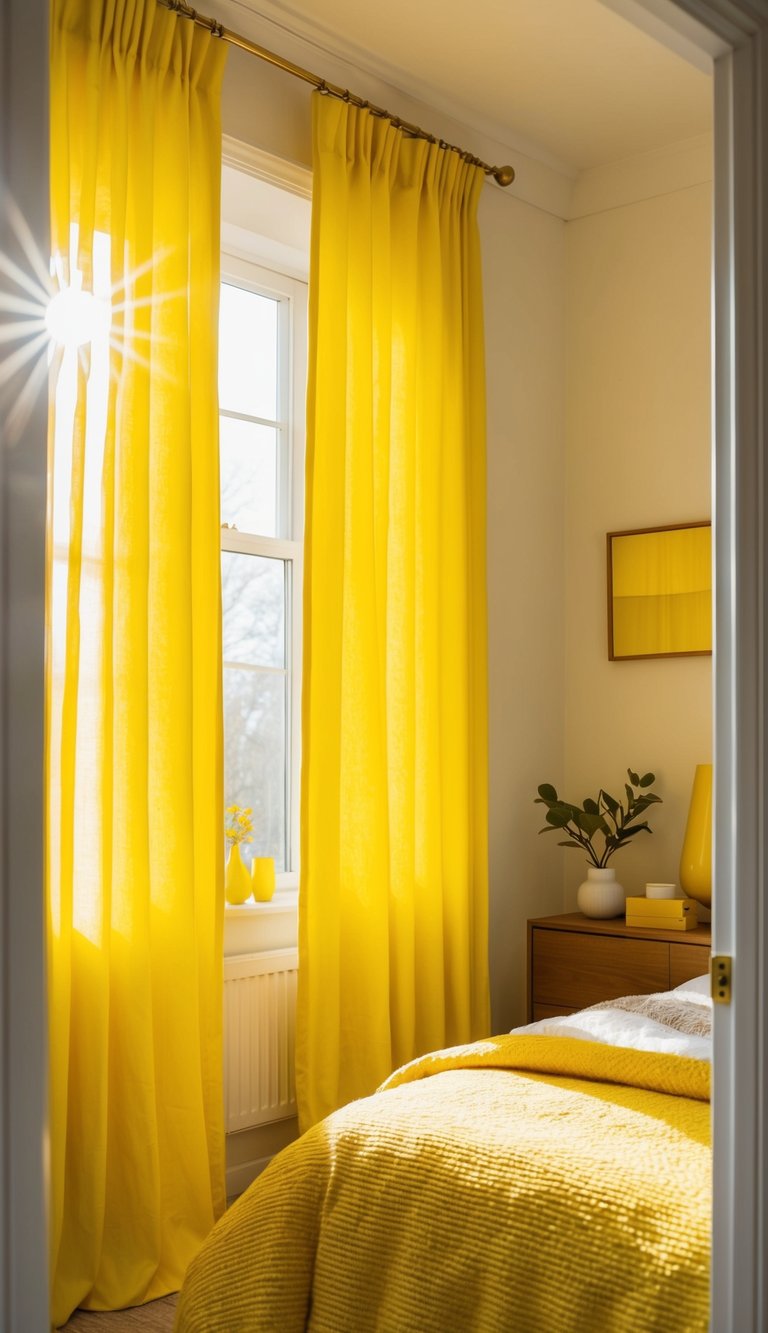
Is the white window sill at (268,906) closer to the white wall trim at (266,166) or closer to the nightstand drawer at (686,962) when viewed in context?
the nightstand drawer at (686,962)

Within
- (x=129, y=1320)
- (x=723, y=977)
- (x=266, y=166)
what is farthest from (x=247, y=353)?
(x=723, y=977)

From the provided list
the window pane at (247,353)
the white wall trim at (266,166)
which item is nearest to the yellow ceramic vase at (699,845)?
the window pane at (247,353)

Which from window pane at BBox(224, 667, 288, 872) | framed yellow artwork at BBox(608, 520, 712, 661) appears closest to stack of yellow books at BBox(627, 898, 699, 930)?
framed yellow artwork at BBox(608, 520, 712, 661)

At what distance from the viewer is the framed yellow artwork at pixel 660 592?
13.7 ft

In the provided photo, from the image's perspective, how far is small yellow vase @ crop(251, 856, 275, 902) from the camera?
352 cm

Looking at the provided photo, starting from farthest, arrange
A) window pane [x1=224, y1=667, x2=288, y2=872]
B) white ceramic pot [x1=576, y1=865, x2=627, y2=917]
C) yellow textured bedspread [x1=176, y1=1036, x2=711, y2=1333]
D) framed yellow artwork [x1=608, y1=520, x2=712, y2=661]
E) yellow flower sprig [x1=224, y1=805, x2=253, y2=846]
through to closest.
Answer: framed yellow artwork [x1=608, y1=520, x2=712, y2=661], white ceramic pot [x1=576, y1=865, x2=627, y2=917], window pane [x1=224, y1=667, x2=288, y2=872], yellow flower sprig [x1=224, y1=805, x2=253, y2=846], yellow textured bedspread [x1=176, y1=1036, x2=711, y2=1333]

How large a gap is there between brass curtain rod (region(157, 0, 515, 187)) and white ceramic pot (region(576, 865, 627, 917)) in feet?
7.36

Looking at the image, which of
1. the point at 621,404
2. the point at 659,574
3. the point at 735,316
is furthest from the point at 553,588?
the point at 735,316

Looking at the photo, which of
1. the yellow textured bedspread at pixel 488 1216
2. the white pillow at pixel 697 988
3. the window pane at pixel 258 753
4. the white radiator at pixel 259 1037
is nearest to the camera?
the yellow textured bedspread at pixel 488 1216

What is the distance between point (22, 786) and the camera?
87cm

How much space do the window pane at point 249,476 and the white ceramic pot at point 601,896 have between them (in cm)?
150

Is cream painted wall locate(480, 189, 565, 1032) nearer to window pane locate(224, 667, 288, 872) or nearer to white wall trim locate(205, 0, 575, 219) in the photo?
white wall trim locate(205, 0, 575, 219)

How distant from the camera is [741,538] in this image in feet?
4.51

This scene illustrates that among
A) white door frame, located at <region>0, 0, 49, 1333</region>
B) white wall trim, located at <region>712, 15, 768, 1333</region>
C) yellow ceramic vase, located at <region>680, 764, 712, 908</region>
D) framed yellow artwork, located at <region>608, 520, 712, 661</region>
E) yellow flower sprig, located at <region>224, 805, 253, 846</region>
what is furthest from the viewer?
framed yellow artwork, located at <region>608, 520, 712, 661</region>
